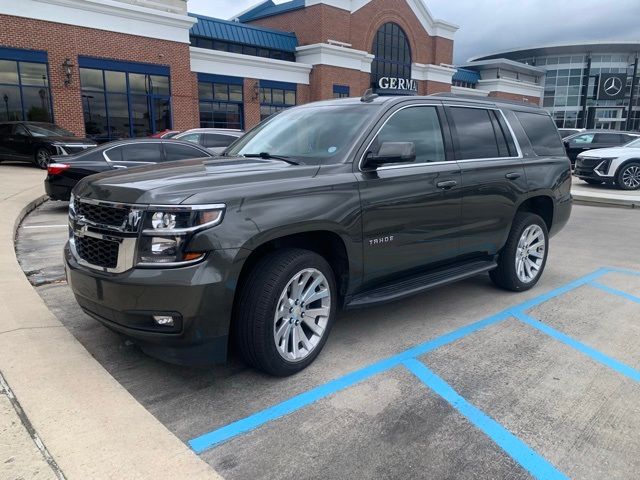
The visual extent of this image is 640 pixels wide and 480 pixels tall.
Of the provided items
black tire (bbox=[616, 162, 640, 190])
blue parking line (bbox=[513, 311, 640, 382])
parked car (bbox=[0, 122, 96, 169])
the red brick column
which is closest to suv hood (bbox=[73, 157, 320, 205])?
blue parking line (bbox=[513, 311, 640, 382])

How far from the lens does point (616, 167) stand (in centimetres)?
1516

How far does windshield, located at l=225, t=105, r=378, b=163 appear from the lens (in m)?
4.00

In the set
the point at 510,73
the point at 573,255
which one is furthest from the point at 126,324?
the point at 510,73

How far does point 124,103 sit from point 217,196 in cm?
2210

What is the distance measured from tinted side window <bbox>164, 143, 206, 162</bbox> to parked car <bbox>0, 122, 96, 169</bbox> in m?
7.67

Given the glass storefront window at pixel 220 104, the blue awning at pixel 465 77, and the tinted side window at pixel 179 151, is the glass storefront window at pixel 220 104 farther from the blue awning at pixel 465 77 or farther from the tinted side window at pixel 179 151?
the blue awning at pixel 465 77

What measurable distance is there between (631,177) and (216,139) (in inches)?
476

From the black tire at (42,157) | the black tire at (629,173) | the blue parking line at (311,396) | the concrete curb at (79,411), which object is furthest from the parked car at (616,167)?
the black tire at (42,157)

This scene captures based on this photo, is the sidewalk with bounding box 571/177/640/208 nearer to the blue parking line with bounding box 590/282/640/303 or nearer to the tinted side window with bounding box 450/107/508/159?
the blue parking line with bounding box 590/282/640/303

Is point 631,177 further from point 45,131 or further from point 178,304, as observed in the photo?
point 45,131

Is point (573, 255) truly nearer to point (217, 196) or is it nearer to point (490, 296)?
point (490, 296)

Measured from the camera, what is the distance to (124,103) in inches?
899

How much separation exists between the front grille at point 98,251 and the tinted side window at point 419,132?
2077 millimetres

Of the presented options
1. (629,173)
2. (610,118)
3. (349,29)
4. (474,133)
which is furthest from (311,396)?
(610,118)
